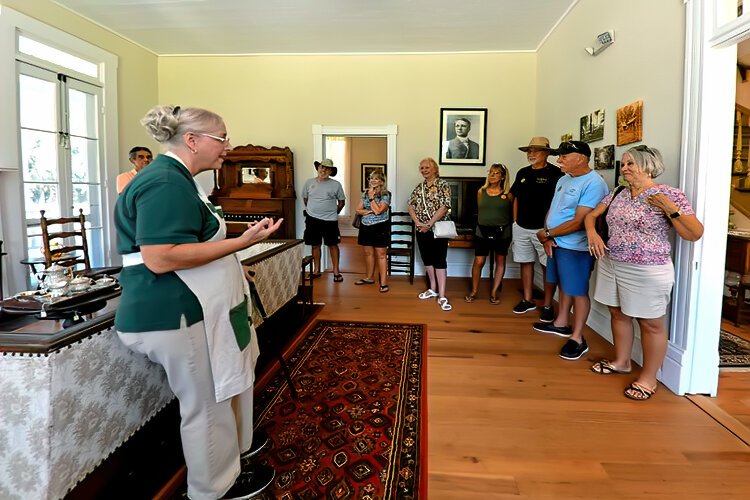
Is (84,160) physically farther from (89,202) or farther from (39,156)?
(39,156)

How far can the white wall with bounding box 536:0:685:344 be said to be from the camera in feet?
8.78

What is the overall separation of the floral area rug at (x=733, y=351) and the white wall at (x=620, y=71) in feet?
2.39

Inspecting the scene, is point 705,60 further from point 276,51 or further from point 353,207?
point 353,207

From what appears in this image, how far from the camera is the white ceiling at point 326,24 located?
4.43 metres

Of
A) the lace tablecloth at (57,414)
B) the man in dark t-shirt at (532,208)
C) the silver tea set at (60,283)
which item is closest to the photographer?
the lace tablecloth at (57,414)

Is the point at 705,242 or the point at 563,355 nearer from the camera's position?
the point at 705,242

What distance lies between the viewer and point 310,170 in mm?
6148

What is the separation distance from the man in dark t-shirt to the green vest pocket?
3016 mm

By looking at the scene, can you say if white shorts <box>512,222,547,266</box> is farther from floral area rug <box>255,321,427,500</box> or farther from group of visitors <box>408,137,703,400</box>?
floral area rug <box>255,321,427,500</box>

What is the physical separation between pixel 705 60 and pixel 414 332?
2545 millimetres

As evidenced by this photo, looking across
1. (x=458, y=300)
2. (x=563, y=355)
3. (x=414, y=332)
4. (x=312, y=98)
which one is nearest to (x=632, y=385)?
(x=563, y=355)

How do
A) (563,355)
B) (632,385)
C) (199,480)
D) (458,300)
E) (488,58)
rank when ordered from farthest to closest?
1. (488,58)
2. (458,300)
3. (563,355)
4. (632,385)
5. (199,480)

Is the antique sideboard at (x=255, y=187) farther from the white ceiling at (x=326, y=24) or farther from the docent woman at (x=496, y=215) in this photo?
the docent woman at (x=496, y=215)

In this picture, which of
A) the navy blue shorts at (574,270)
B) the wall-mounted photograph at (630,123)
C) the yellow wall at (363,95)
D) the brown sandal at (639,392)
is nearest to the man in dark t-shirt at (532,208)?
the wall-mounted photograph at (630,123)
